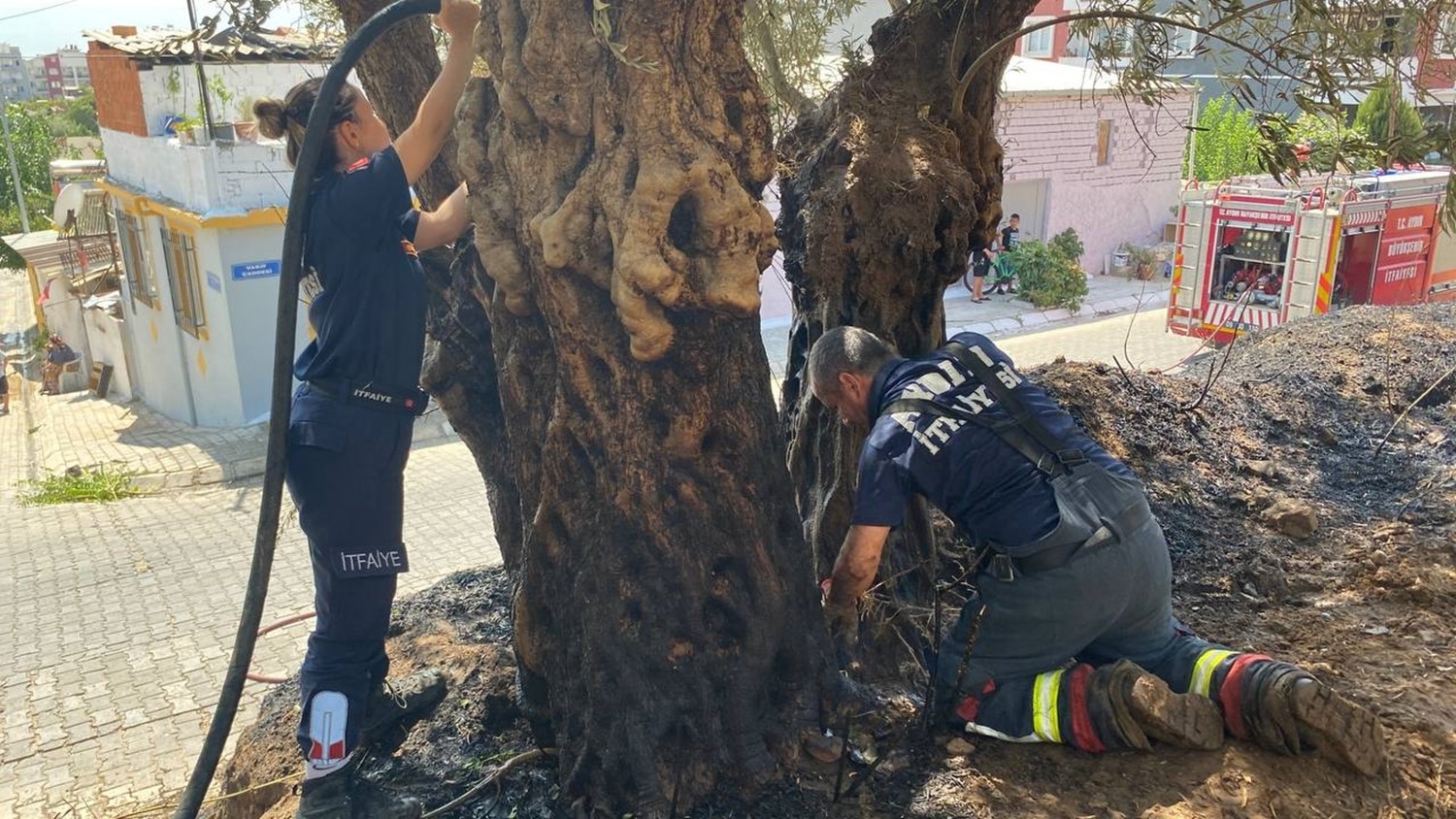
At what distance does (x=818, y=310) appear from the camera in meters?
4.46

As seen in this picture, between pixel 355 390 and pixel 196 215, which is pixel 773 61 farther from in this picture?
pixel 196 215

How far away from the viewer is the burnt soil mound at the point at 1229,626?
2947mm

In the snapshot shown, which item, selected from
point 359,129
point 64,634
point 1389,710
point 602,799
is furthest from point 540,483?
point 64,634

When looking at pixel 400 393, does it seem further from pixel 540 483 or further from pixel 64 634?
pixel 64 634

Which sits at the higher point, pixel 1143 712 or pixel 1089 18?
pixel 1089 18

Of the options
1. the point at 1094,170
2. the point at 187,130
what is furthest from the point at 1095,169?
the point at 187,130

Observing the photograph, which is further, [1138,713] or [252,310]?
[252,310]

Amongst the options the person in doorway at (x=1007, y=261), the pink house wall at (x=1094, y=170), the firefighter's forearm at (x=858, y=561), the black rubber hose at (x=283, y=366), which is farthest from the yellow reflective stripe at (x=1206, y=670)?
the person in doorway at (x=1007, y=261)

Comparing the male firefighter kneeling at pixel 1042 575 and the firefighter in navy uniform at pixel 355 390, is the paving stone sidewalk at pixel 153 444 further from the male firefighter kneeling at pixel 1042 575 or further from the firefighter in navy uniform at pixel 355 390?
the male firefighter kneeling at pixel 1042 575

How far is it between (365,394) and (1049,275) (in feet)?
56.6

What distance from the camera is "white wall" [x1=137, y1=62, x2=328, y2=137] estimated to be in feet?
47.0

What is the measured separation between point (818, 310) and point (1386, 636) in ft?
7.95

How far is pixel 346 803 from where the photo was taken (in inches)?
129

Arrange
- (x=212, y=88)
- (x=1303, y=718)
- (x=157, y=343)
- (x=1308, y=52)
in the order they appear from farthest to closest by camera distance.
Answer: (x=157, y=343), (x=212, y=88), (x=1308, y=52), (x=1303, y=718)
